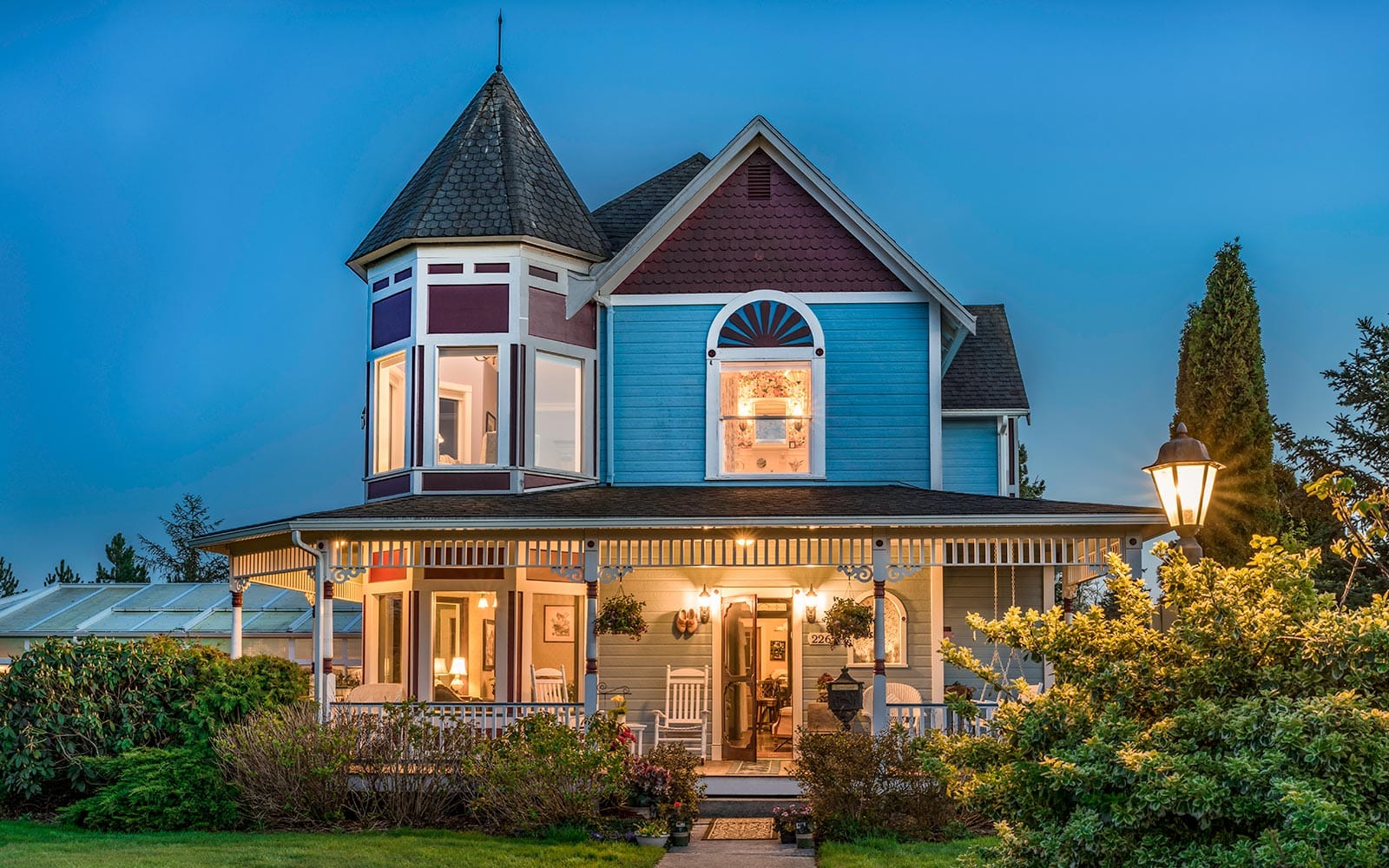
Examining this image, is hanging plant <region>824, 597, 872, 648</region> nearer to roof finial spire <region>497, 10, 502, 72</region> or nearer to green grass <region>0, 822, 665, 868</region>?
green grass <region>0, 822, 665, 868</region>

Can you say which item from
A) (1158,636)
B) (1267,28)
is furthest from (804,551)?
(1267,28)

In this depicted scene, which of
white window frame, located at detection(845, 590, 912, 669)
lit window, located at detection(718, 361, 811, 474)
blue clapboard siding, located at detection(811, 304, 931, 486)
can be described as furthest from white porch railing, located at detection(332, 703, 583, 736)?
blue clapboard siding, located at detection(811, 304, 931, 486)

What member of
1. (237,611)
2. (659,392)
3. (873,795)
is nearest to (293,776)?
(237,611)

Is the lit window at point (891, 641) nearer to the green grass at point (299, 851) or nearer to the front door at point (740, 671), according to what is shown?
the front door at point (740, 671)

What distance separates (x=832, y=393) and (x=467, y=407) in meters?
4.55

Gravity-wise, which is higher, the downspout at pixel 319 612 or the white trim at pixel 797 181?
the white trim at pixel 797 181

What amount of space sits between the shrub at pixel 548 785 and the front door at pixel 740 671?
4.60 m

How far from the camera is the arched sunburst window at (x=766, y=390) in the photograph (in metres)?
17.8

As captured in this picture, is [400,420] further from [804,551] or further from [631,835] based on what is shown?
[631,835]

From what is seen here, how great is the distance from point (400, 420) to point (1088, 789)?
12490 millimetres

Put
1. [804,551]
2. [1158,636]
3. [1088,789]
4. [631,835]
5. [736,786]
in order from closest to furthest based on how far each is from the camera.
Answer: [1088,789] → [1158,636] → [631,835] → [736,786] → [804,551]

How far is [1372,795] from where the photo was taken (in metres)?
6.72

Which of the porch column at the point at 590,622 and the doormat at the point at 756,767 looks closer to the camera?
the porch column at the point at 590,622

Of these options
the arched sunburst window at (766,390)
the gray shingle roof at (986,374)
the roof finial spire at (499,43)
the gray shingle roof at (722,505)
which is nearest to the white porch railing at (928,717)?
the gray shingle roof at (722,505)
